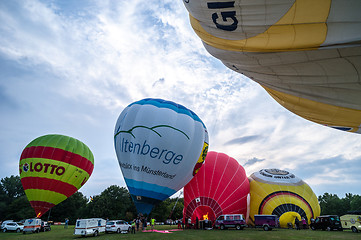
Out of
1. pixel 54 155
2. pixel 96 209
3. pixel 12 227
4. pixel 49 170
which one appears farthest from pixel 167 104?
pixel 96 209

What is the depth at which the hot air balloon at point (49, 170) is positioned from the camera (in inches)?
745

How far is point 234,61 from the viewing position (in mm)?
5547

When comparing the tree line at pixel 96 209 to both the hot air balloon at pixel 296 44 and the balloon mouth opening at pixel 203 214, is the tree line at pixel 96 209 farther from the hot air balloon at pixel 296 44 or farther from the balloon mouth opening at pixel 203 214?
the hot air balloon at pixel 296 44

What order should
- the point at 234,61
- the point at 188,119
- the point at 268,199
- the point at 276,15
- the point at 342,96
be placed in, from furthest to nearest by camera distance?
the point at 268,199 < the point at 188,119 < the point at 234,61 < the point at 342,96 < the point at 276,15

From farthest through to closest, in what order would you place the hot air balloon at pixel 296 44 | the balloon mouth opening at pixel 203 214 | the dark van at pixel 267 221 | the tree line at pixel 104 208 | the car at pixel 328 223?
1. the tree line at pixel 104 208
2. the balloon mouth opening at pixel 203 214
3. the car at pixel 328 223
4. the dark van at pixel 267 221
5. the hot air balloon at pixel 296 44

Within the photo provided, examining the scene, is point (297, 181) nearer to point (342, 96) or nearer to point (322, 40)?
point (342, 96)

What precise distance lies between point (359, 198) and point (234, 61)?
5013cm

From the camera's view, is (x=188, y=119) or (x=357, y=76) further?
(x=188, y=119)

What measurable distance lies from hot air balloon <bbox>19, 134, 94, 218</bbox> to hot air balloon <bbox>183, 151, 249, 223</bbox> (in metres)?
9.98

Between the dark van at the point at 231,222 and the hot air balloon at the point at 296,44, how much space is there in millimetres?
12402

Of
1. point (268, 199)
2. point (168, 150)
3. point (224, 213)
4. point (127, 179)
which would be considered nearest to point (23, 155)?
point (127, 179)

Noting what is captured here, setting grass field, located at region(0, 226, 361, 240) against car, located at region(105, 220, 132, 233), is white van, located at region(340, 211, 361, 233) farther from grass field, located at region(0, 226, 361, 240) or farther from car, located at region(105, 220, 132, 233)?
car, located at region(105, 220, 132, 233)

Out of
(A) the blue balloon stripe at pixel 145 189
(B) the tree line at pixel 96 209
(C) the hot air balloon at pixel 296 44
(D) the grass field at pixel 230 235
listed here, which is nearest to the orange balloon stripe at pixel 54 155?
(D) the grass field at pixel 230 235

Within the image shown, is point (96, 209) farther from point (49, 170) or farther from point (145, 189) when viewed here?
point (145, 189)
